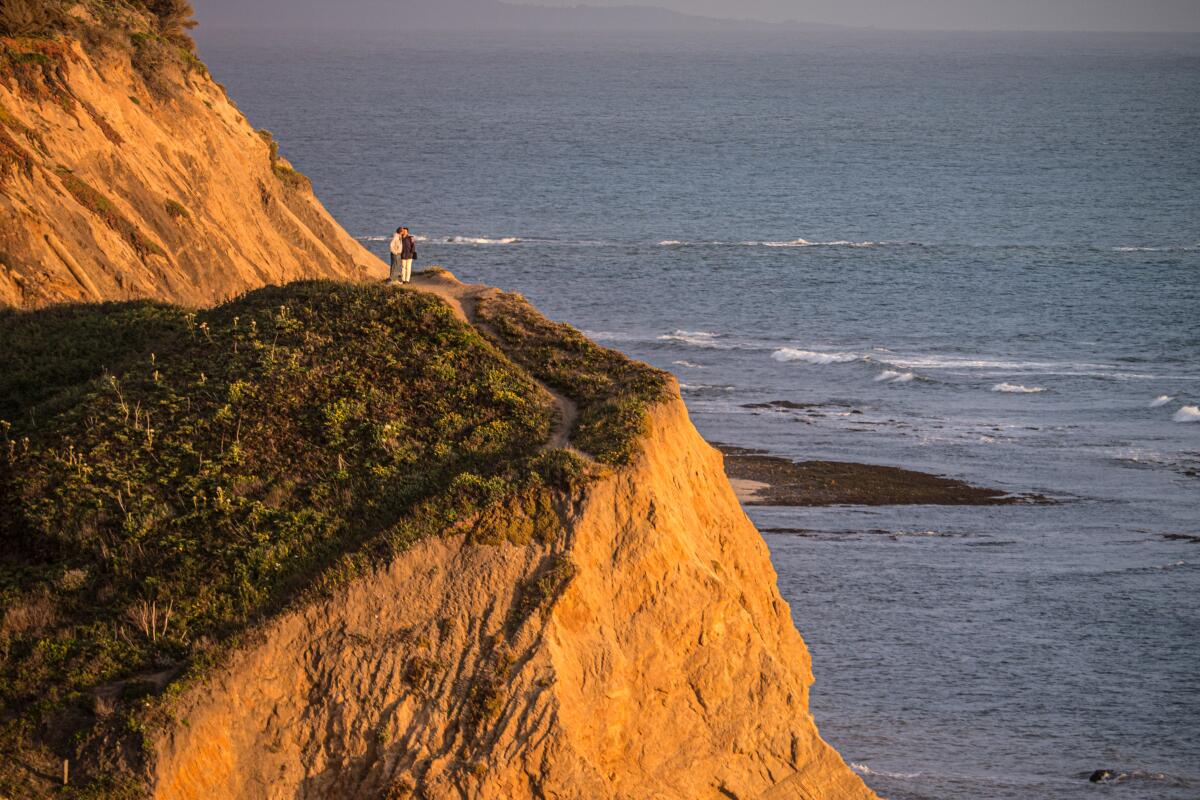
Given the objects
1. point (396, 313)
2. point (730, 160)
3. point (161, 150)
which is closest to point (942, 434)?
point (161, 150)

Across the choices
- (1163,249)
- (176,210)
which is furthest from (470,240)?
(176,210)

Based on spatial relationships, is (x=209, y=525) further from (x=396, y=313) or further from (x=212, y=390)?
(x=396, y=313)

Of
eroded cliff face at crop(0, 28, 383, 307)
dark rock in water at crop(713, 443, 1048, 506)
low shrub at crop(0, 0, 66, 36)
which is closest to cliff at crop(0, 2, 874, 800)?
eroded cliff face at crop(0, 28, 383, 307)

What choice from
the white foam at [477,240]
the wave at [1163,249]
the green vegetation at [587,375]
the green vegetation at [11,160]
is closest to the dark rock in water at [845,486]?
the green vegetation at [587,375]

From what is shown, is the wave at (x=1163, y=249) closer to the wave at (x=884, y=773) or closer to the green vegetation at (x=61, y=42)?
the green vegetation at (x=61, y=42)

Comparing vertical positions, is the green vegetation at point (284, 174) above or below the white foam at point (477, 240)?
above
